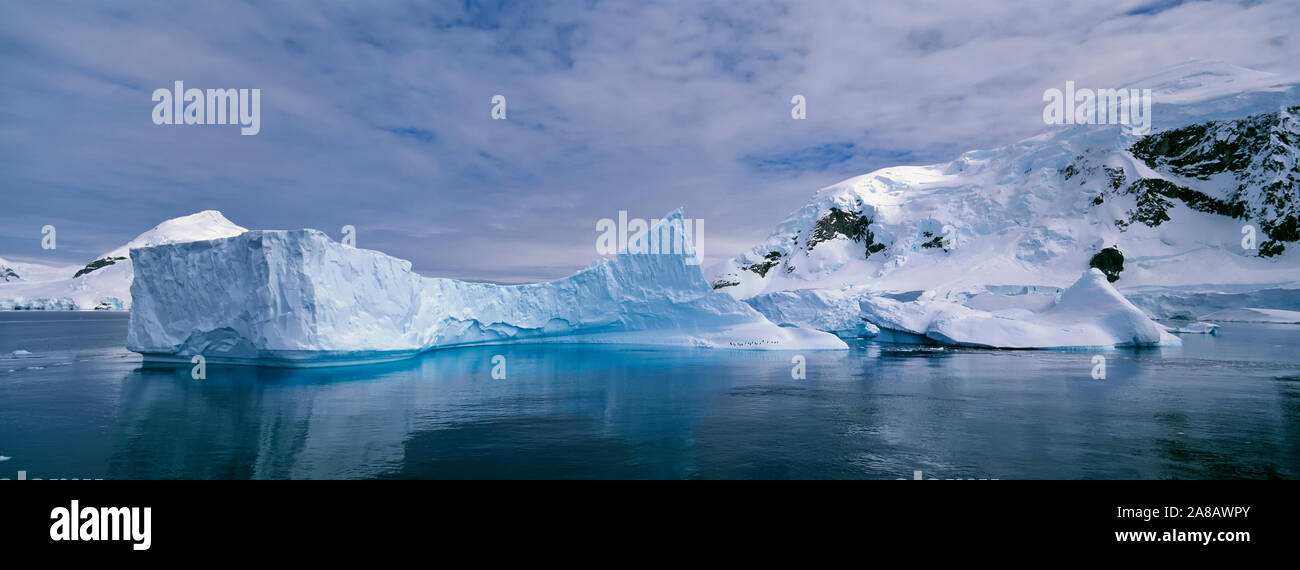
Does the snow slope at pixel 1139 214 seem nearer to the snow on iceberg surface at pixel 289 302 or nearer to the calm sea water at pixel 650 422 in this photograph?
the calm sea water at pixel 650 422

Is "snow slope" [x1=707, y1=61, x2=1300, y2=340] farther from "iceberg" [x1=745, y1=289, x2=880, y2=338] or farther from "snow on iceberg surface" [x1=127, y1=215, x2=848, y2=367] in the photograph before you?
"snow on iceberg surface" [x1=127, y1=215, x2=848, y2=367]

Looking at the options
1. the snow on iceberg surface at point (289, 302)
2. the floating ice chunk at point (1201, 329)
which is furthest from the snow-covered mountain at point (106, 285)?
the floating ice chunk at point (1201, 329)

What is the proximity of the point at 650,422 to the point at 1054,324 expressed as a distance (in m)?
24.6

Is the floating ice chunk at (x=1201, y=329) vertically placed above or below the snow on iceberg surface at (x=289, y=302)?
below

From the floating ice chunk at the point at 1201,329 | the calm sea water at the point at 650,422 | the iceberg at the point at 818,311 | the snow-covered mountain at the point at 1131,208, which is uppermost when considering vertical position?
the snow-covered mountain at the point at 1131,208

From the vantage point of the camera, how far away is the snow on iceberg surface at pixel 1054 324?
25.0m

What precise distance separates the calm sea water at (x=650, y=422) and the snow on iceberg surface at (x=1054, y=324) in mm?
7384

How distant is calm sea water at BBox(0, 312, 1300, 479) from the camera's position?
7.07m

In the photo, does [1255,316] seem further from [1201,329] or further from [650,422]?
[650,422]

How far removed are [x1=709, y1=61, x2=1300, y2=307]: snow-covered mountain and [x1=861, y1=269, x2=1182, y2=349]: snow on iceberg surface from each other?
23.2 m

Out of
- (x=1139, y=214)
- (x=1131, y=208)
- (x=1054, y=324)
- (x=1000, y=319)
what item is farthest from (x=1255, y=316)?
(x=1000, y=319)

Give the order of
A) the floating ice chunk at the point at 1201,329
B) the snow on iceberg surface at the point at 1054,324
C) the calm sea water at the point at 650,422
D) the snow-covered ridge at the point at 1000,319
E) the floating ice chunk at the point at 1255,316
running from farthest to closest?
1. the floating ice chunk at the point at 1255,316
2. the floating ice chunk at the point at 1201,329
3. the snow-covered ridge at the point at 1000,319
4. the snow on iceberg surface at the point at 1054,324
5. the calm sea water at the point at 650,422

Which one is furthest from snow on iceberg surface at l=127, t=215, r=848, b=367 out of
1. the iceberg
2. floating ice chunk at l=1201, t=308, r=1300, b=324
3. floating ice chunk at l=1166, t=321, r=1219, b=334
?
floating ice chunk at l=1201, t=308, r=1300, b=324
